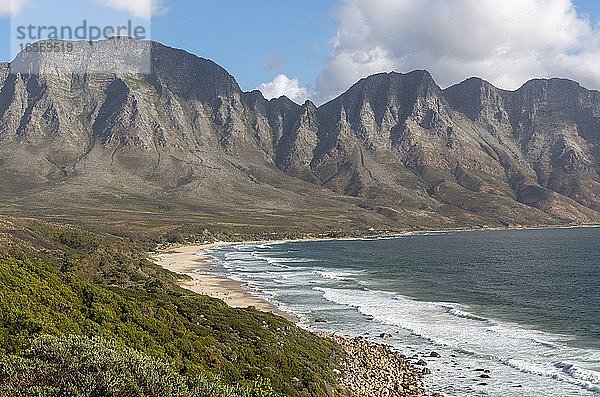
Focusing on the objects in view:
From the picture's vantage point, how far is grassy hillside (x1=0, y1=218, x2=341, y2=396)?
24109 mm

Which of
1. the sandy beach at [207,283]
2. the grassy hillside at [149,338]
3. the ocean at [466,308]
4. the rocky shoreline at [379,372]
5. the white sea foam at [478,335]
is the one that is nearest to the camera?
the grassy hillside at [149,338]

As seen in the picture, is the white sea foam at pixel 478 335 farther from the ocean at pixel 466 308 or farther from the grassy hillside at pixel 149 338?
the grassy hillside at pixel 149 338

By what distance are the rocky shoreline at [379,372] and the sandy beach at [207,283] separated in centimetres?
1702

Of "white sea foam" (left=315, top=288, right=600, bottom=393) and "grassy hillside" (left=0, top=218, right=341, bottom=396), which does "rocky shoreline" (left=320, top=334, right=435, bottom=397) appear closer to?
"grassy hillside" (left=0, top=218, right=341, bottom=396)

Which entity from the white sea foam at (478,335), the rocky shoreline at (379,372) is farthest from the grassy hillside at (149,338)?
the white sea foam at (478,335)

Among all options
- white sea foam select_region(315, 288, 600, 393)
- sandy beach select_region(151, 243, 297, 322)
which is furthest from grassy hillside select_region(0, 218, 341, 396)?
sandy beach select_region(151, 243, 297, 322)

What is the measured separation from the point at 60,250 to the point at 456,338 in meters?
71.7

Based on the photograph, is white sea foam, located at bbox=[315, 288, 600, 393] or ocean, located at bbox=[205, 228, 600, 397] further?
white sea foam, located at bbox=[315, 288, 600, 393]

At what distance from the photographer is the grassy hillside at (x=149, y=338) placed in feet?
79.1

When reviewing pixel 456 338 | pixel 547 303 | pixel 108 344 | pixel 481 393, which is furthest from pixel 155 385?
pixel 547 303

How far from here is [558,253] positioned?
17850 centimetres

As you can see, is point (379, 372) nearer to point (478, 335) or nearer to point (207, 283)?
point (478, 335)

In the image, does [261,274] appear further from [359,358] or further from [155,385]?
[155,385]

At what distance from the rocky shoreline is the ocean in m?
1.86
